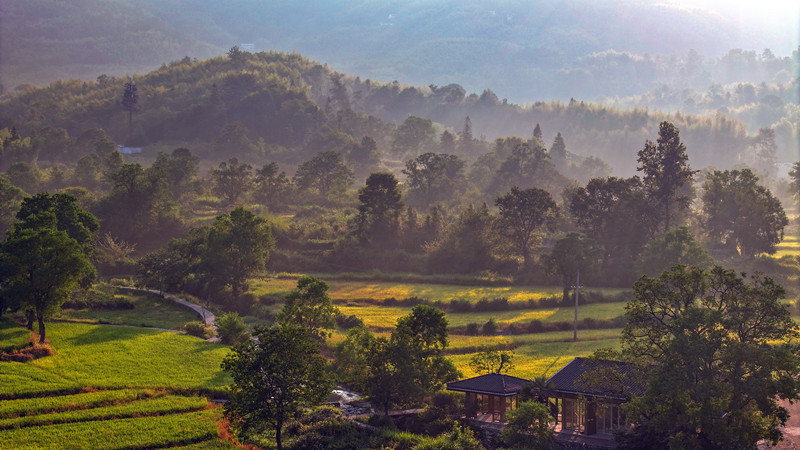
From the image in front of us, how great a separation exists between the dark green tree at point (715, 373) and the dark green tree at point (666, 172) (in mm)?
50587

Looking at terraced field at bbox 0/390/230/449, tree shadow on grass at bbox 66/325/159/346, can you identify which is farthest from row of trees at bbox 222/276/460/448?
tree shadow on grass at bbox 66/325/159/346

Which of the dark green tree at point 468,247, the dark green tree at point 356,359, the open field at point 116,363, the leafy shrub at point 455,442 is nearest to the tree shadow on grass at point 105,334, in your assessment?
the open field at point 116,363

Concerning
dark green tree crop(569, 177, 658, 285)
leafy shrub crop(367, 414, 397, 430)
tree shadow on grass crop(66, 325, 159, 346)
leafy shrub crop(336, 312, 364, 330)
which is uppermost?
dark green tree crop(569, 177, 658, 285)

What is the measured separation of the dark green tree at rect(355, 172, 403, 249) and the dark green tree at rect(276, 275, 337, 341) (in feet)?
126

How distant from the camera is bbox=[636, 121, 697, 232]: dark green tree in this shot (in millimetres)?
89062

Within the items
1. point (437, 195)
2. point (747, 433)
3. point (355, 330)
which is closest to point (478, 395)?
point (355, 330)

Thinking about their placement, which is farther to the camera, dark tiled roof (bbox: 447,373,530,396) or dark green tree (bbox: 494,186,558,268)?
dark green tree (bbox: 494,186,558,268)

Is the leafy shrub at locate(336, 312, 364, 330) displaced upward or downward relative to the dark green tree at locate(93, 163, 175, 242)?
downward

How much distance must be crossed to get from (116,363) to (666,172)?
66216 mm

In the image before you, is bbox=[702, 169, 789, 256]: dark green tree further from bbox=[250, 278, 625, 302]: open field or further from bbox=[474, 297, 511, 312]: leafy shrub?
bbox=[474, 297, 511, 312]: leafy shrub

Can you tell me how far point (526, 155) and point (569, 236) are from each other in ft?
197

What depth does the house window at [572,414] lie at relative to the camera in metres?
42.7

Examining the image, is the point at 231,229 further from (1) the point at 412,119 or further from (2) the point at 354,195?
(1) the point at 412,119

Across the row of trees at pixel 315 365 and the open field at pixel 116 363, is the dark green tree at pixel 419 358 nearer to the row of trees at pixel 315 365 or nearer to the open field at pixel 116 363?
the row of trees at pixel 315 365
